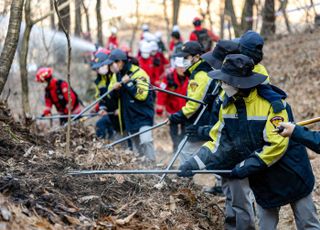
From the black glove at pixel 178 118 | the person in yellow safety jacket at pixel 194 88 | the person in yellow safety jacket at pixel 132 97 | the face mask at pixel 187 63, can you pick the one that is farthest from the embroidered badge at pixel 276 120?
the person in yellow safety jacket at pixel 132 97

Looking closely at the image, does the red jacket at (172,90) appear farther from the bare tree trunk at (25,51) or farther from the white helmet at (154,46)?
the white helmet at (154,46)

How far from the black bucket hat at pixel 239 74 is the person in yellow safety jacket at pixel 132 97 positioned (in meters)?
4.16

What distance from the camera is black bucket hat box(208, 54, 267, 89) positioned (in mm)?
5387

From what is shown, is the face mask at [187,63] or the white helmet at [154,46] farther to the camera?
the white helmet at [154,46]

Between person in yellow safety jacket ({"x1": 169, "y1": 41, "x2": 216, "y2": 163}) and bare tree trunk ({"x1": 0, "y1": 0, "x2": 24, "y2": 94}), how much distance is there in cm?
236

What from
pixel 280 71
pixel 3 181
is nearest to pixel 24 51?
pixel 3 181

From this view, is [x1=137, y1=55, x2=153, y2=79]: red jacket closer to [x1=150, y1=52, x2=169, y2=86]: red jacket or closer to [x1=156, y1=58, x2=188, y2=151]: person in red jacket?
[x1=150, y1=52, x2=169, y2=86]: red jacket

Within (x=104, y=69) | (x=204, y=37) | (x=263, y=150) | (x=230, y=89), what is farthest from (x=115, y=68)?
(x=204, y=37)

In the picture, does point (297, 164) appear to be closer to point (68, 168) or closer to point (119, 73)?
point (68, 168)

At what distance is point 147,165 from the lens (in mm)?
8562

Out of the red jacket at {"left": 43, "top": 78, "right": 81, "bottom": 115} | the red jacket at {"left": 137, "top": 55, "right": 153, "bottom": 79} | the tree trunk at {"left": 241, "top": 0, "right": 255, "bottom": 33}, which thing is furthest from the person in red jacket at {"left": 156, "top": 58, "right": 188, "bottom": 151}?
the tree trunk at {"left": 241, "top": 0, "right": 255, "bottom": 33}

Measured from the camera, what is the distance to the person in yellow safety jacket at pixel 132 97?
971 centimetres

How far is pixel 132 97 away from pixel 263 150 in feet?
15.6

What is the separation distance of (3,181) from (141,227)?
1372mm
